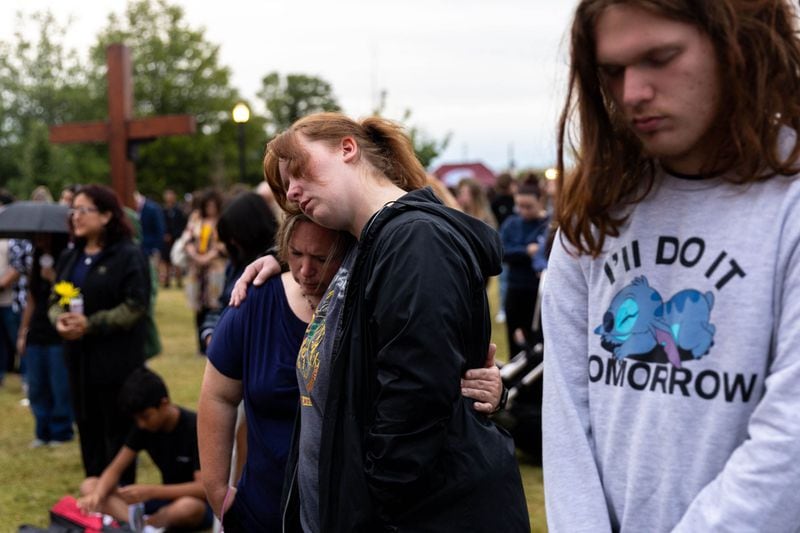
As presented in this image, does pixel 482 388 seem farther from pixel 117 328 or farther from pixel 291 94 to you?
pixel 291 94

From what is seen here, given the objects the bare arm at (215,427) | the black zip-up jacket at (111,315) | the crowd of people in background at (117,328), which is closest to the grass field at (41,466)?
the crowd of people in background at (117,328)

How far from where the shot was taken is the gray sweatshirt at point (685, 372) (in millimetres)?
1387

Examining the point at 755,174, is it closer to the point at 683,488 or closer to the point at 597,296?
the point at 597,296

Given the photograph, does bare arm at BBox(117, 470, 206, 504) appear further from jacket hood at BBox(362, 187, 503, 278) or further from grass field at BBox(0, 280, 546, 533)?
jacket hood at BBox(362, 187, 503, 278)

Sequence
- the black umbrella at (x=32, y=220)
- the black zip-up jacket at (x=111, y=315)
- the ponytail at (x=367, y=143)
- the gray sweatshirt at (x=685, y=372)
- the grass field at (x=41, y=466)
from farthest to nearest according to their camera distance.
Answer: the black umbrella at (x=32, y=220) < the black zip-up jacket at (x=111, y=315) < the grass field at (x=41, y=466) < the ponytail at (x=367, y=143) < the gray sweatshirt at (x=685, y=372)

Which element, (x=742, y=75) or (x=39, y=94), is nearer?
(x=742, y=75)

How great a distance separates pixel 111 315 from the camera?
5773mm

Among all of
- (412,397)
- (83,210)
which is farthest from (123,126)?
(412,397)

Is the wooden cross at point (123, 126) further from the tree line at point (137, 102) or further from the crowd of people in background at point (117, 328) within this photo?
the tree line at point (137, 102)

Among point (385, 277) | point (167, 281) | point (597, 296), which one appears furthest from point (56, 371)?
point (167, 281)

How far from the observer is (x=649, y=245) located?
1.58 m

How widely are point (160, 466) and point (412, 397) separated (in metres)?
3.97

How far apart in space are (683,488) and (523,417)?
15.1ft

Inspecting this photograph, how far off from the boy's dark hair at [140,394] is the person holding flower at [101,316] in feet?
1.42
